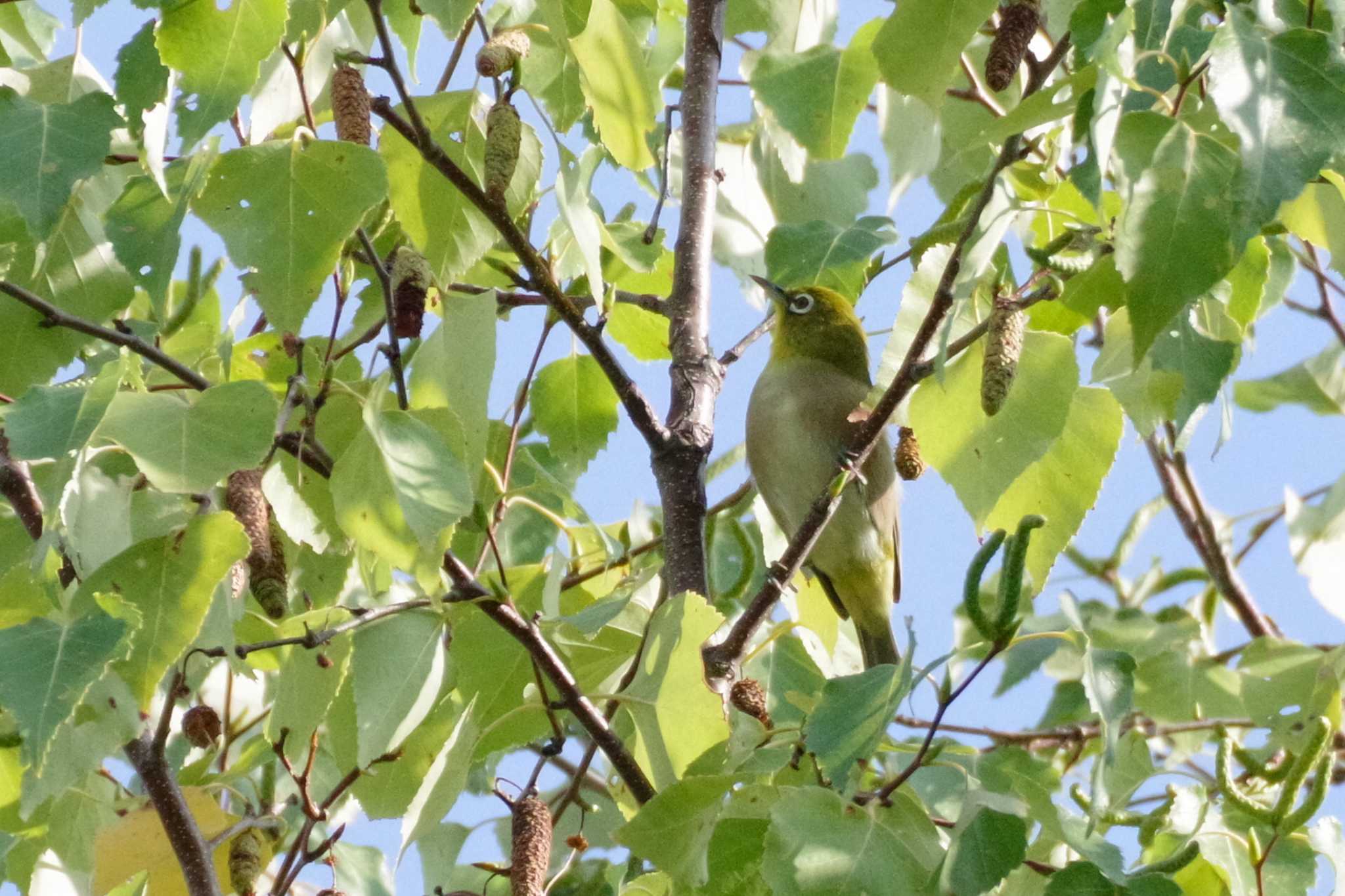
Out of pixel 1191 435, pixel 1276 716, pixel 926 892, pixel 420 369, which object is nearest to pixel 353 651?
pixel 420 369

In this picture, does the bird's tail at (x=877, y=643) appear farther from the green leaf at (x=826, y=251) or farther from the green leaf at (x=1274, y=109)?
the green leaf at (x=1274, y=109)

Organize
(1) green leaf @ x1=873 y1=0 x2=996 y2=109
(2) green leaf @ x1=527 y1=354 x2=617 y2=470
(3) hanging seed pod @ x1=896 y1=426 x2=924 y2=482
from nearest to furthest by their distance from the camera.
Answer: (1) green leaf @ x1=873 y1=0 x2=996 y2=109
(3) hanging seed pod @ x1=896 y1=426 x2=924 y2=482
(2) green leaf @ x1=527 y1=354 x2=617 y2=470

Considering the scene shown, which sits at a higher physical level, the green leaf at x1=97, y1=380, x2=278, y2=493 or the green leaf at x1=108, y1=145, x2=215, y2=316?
the green leaf at x1=108, y1=145, x2=215, y2=316

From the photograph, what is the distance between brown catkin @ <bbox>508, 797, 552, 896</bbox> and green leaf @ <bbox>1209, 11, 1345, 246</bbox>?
1332mm

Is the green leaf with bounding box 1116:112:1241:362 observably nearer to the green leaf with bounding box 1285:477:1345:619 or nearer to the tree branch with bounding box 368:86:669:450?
the tree branch with bounding box 368:86:669:450

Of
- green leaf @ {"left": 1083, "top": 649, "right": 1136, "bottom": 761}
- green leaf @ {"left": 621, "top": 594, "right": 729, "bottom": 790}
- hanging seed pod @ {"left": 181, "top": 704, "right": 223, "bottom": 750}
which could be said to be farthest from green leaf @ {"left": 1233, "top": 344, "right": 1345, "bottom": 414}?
hanging seed pod @ {"left": 181, "top": 704, "right": 223, "bottom": 750}

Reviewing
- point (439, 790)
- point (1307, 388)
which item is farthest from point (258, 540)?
point (1307, 388)

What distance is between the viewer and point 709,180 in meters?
3.15

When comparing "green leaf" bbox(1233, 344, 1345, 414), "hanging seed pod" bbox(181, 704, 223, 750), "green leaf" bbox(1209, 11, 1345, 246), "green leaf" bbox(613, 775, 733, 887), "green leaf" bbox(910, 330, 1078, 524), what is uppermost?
"green leaf" bbox(1233, 344, 1345, 414)

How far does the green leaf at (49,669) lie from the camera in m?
1.75

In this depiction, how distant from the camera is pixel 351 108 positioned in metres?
2.31

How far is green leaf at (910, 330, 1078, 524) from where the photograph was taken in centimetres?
217

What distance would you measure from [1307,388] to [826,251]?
206 cm

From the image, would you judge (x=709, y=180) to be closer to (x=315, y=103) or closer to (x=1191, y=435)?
(x=315, y=103)
